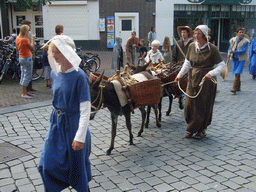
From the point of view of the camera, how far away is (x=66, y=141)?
296 centimetres

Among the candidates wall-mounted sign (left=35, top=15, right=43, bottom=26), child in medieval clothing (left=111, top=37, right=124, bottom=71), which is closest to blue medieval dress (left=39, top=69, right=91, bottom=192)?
child in medieval clothing (left=111, top=37, right=124, bottom=71)

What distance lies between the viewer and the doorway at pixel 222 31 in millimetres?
23953

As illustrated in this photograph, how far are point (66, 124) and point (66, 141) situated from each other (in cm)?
17

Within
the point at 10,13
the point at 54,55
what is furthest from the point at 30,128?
the point at 10,13

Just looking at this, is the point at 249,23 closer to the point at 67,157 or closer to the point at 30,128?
the point at 30,128

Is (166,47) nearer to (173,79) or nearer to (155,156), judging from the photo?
(173,79)

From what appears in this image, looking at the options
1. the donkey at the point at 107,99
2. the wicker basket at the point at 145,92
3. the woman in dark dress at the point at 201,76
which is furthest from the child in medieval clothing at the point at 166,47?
the donkey at the point at 107,99

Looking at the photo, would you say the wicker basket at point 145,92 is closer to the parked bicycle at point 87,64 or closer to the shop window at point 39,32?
the parked bicycle at point 87,64

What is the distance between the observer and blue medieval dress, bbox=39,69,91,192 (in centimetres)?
291

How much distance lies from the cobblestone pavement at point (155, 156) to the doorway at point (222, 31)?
59.0 ft

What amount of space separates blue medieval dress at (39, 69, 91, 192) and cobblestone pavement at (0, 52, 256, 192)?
37.9 inches

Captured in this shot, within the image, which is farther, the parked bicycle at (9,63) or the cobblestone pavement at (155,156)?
the parked bicycle at (9,63)

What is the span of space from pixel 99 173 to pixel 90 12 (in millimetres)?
21096

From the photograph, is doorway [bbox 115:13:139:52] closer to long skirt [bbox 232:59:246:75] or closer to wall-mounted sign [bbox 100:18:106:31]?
wall-mounted sign [bbox 100:18:106:31]
